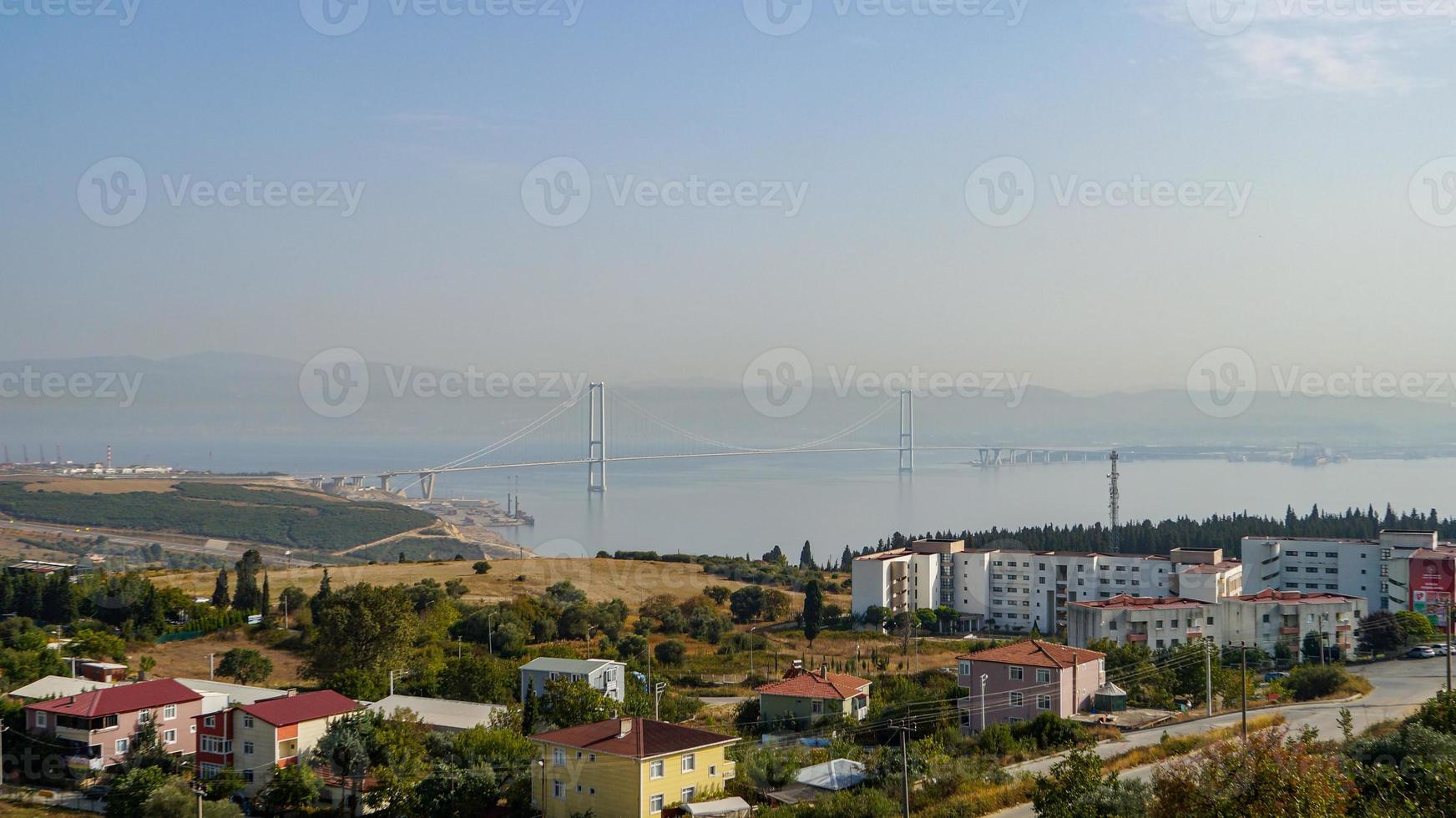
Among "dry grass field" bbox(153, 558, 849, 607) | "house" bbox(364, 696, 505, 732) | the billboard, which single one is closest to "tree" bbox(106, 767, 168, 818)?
"house" bbox(364, 696, 505, 732)

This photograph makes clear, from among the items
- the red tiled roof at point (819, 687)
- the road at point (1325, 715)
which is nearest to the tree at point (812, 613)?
the red tiled roof at point (819, 687)

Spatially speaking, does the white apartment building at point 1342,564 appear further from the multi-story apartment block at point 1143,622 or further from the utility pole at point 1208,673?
the utility pole at point 1208,673

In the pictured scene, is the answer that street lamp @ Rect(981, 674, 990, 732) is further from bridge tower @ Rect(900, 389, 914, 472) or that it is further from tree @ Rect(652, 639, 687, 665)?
bridge tower @ Rect(900, 389, 914, 472)

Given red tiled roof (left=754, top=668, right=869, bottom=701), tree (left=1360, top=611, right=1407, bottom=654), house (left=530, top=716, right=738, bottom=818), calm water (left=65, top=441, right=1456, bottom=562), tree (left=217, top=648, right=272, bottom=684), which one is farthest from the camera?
calm water (left=65, top=441, right=1456, bottom=562)

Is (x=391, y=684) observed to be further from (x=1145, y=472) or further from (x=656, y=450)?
(x=1145, y=472)

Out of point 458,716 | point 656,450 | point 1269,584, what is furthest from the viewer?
point 656,450

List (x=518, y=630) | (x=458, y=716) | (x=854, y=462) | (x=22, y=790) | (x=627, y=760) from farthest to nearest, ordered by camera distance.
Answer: (x=854, y=462)
(x=518, y=630)
(x=458, y=716)
(x=22, y=790)
(x=627, y=760)

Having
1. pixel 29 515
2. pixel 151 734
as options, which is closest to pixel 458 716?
pixel 151 734
